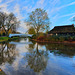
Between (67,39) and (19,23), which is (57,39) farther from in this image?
(19,23)

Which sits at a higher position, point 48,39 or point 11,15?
point 11,15

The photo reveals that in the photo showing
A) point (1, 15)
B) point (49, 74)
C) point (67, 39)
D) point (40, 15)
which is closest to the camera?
point (49, 74)

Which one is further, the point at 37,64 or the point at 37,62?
the point at 37,62

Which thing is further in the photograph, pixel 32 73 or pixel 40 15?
pixel 40 15

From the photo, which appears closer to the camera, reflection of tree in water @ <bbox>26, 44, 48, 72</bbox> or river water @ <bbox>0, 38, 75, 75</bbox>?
river water @ <bbox>0, 38, 75, 75</bbox>

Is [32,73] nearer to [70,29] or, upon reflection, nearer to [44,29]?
[70,29]

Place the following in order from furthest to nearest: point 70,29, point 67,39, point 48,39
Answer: point 70,29
point 48,39
point 67,39

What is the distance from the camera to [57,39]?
32719 mm

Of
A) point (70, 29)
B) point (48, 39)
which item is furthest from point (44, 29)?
point (48, 39)

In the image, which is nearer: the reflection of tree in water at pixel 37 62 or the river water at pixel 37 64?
the river water at pixel 37 64

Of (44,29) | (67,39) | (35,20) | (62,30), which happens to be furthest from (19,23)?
(67,39)

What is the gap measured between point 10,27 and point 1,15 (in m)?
10.3

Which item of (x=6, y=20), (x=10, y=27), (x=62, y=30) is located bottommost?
(x=62, y=30)

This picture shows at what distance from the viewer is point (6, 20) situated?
61.8 metres
